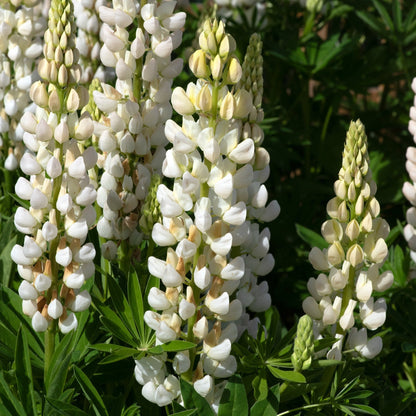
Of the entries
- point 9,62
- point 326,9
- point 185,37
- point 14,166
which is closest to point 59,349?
point 14,166

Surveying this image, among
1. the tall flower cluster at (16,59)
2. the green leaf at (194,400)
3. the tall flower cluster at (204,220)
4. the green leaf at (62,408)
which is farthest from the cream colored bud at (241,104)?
the tall flower cluster at (16,59)

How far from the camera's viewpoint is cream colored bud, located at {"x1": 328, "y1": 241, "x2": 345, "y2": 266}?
55.7 inches

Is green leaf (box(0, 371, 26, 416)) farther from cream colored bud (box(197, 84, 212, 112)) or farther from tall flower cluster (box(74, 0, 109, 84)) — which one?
tall flower cluster (box(74, 0, 109, 84))

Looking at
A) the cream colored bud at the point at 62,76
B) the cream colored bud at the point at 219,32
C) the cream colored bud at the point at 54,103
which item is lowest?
the cream colored bud at the point at 54,103

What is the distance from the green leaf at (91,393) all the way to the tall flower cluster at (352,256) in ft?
1.48

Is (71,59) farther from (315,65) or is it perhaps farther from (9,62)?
(315,65)

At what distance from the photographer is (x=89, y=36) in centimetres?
216

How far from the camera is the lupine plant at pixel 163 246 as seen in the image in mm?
1275

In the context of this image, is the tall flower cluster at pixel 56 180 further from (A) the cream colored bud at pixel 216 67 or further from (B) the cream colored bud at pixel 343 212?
(B) the cream colored bud at pixel 343 212

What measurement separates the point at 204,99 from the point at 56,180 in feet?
1.05

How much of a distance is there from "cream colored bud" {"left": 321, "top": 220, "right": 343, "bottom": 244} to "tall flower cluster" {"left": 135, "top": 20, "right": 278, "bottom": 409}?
180mm

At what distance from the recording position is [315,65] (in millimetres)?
2902

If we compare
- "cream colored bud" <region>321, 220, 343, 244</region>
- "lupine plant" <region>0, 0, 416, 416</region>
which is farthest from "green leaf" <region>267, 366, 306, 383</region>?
"cream colored bud" <region>321, 220, 343, 244</region>

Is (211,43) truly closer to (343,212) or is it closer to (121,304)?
(343,212)
